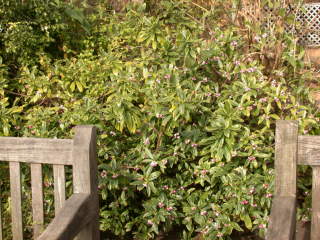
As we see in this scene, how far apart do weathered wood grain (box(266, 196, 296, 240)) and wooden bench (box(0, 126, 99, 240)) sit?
69 cm

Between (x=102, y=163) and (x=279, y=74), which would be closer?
(x=102, y=163)

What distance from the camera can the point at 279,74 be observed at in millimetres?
3939

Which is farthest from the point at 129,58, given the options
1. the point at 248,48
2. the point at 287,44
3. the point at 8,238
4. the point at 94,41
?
the point at 8,238

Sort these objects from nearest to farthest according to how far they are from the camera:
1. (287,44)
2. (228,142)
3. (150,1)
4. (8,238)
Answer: (228,142) → (8,238) → (287,44) → (150,1)

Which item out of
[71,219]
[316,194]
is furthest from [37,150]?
[316,194]

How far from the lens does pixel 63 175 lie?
2.42 m

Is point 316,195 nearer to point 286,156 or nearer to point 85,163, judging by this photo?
point 286,156

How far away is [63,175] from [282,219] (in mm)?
859

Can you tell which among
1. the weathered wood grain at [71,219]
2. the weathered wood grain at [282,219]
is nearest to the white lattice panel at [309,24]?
the weathered wood grain at [282,219]

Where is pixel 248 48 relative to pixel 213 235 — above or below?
above

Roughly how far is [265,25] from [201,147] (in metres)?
1.30

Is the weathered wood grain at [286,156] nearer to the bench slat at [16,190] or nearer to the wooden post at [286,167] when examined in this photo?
the wooden post at [286,167]

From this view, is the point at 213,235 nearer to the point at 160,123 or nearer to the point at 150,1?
the point at 160,123

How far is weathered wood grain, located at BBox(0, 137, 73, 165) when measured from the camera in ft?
7.76
